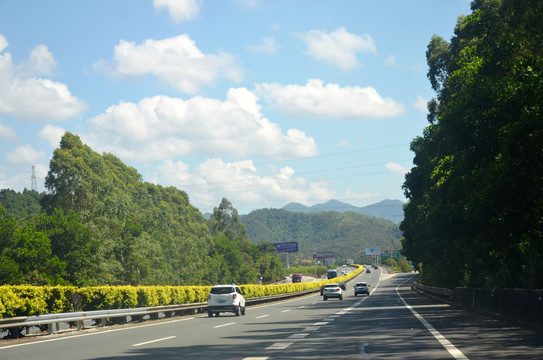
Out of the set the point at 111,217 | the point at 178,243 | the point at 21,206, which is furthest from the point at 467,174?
the point at 21,206

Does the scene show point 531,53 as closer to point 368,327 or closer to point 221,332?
point 368,327

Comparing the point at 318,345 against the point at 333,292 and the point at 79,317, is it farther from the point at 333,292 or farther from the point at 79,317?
the point at 333,292

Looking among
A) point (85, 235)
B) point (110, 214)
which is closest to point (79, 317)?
point (85, 235)

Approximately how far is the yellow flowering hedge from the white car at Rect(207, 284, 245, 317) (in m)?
3.88

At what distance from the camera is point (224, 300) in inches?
1253

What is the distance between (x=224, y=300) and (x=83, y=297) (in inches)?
270

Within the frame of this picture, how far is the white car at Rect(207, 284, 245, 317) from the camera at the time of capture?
1249 inches

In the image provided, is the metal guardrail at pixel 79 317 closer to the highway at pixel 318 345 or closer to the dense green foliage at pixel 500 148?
the highway at pixel 318 345

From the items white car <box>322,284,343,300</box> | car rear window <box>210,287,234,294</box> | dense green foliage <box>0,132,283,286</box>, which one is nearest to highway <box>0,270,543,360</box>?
car rear window <box>210,287,234,294</box>

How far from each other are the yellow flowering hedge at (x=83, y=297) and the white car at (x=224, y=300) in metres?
3.88

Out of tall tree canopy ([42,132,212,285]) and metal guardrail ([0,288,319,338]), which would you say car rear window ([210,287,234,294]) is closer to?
metal guardrail ([0,288,319,338])

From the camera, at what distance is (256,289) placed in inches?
2283

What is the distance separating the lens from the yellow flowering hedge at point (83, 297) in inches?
817

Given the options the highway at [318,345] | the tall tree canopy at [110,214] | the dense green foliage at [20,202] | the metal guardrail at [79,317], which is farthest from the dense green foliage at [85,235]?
the highway at [318,345]
